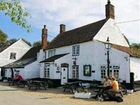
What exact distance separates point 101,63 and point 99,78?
163 cm

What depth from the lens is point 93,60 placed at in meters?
30.0

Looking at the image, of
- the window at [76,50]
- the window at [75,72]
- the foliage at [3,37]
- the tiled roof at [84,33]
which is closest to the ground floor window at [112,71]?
the tiled roof at [84,33]

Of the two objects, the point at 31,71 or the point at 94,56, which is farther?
the point at 31,71

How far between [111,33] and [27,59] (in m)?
19.8

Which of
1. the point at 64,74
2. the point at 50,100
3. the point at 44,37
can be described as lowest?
the point at 50,100

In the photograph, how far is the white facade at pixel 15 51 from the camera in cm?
5116

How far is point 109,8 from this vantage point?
32.2 m

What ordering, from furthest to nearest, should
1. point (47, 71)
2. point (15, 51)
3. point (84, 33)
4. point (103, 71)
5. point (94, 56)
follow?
1. point (15, 51)
2. point (47, 71)
3. point (84, 33)
4. point (94, 56)
5. point (103, 71)

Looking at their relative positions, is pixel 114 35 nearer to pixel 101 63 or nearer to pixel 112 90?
pixel 101 63

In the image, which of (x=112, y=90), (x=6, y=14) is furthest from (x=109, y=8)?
(x=6, y=14)

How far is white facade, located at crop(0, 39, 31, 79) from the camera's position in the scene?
51.2m

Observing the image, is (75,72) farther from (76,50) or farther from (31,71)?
(31,71)

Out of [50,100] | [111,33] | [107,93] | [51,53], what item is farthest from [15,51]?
[107,93]

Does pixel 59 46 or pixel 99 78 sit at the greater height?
pixel 59 46
